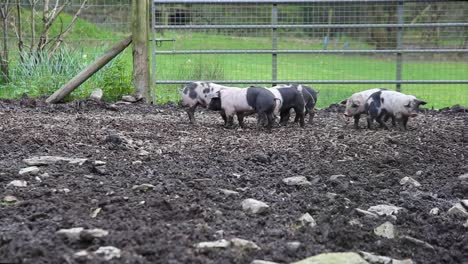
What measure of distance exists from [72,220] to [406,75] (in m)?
12.7

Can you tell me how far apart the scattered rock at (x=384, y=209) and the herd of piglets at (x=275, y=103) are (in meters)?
3.19

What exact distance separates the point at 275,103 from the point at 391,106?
4.31 ft

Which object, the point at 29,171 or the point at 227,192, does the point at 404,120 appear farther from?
the point at 29,171

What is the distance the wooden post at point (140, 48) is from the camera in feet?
34.7

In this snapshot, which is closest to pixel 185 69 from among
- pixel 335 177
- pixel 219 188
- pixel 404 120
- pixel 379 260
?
pixel 404 120

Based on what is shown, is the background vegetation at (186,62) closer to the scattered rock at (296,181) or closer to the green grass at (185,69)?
the green grass at (185,69)

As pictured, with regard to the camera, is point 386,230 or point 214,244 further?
point 386,230

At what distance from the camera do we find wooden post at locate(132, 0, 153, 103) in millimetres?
10570

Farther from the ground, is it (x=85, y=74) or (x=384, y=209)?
(x=85, y=74)

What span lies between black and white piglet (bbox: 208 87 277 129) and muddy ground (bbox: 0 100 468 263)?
0.19 metres

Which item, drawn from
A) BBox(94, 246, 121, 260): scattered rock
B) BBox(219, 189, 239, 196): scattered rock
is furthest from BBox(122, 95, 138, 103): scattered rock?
BBox(94, 246, 121, 260): scattered rock

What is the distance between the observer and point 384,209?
A: 16.3ft

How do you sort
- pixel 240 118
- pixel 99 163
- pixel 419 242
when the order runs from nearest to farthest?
1. pixel 419 242
2. pixel 99 163
3. pixel 240 118

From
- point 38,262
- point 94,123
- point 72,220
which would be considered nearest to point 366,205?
point 72,220
